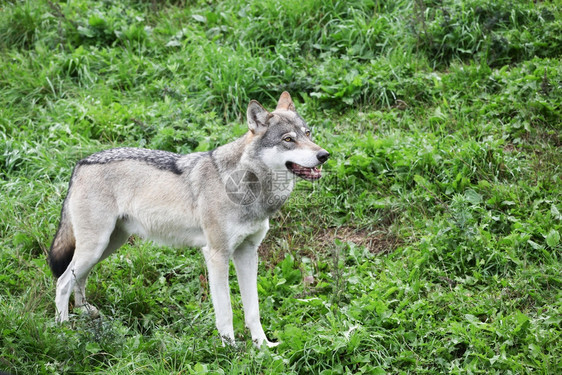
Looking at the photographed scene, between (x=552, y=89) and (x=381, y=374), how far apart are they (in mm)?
4113

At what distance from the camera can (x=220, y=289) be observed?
4.77 meters

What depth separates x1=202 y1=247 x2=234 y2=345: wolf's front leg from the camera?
4.75 m

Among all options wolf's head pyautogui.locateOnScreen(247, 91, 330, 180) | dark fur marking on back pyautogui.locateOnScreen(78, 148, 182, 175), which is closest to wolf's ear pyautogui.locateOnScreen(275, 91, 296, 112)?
wolf's head pyautogui.locateOnScreen(247, 91, 330, 180)

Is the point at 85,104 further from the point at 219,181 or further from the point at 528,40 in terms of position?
the point at 528,40

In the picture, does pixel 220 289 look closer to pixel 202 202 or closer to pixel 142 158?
pixel 202 202

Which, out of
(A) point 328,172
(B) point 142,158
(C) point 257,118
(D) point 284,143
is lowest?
(A) point 328,172

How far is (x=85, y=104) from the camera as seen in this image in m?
7.77

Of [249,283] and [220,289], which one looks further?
[249,283]

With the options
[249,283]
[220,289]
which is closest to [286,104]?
[249,283]

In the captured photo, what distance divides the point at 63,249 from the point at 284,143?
224cm

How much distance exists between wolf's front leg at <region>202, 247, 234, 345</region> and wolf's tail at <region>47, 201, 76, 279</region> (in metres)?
1.36

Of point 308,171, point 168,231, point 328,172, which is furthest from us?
point 328,172

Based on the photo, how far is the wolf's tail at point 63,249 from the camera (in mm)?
5270

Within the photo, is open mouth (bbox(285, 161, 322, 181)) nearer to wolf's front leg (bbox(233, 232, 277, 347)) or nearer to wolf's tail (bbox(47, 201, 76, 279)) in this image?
wolf's front leg (bbox(233, 232, 277, 347))
